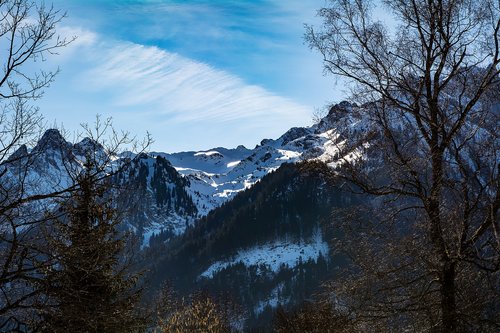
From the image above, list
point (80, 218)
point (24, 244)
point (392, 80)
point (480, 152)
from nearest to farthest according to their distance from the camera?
point (24, 244) < point (480, 152) < point (392, 80) < point (80, 218)

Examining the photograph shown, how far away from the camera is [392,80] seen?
8.47 metres

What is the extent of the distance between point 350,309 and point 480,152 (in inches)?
136

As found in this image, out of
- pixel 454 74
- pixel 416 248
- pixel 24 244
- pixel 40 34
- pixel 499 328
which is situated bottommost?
pixel 499 328

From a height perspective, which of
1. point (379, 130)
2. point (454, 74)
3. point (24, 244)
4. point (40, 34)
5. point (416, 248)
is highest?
point (40, 34)

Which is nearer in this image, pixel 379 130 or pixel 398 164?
pixel 398 164

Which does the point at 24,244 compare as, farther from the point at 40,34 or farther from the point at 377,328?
the point at 377,328

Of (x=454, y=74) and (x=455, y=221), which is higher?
(x=454, y=74)

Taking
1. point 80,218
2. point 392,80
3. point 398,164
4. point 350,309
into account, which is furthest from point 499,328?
point 80,218

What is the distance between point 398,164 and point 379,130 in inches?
38.7

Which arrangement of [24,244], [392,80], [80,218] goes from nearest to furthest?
[24,244] < [392,80] < [80,218]

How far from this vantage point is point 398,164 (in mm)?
8156

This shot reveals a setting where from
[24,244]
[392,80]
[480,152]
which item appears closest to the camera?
[24,244]

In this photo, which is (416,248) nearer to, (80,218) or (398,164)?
(398,164)

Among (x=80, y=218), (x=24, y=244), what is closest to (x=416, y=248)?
(x=24, y=244)
